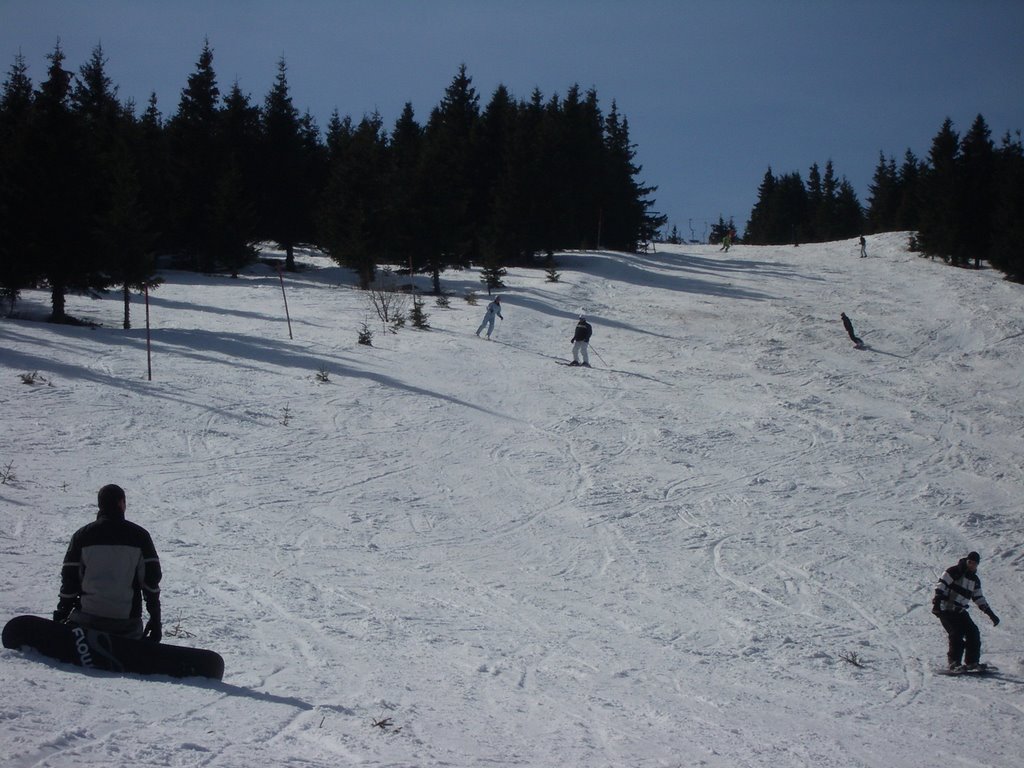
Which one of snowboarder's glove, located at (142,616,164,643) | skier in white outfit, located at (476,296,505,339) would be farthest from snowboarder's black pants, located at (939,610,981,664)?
skier in white outfit, located at (476,296,505,339)

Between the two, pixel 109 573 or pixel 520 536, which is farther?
pixel 520 536

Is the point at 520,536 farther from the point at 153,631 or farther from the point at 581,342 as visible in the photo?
the point at 581,342

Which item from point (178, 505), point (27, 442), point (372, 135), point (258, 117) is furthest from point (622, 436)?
point (258, 117)

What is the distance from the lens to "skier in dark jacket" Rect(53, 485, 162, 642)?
5820 millimetres

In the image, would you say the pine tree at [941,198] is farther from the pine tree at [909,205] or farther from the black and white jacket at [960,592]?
the black and white jacket at [960,592]

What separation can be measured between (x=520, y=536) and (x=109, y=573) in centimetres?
793

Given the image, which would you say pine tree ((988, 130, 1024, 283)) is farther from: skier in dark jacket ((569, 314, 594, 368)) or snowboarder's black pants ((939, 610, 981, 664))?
snowboarder's black pants ((939, 610, 981, 664))

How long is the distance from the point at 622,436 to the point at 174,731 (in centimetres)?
1478

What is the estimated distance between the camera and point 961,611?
9977mm

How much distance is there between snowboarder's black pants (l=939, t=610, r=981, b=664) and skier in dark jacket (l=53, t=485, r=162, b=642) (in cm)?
881

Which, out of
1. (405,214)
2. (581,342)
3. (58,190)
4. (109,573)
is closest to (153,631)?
(109,573)

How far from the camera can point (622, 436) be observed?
18953 millimetres

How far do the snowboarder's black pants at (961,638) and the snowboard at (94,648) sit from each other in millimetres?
8544

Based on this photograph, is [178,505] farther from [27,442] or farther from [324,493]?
[27,442]
